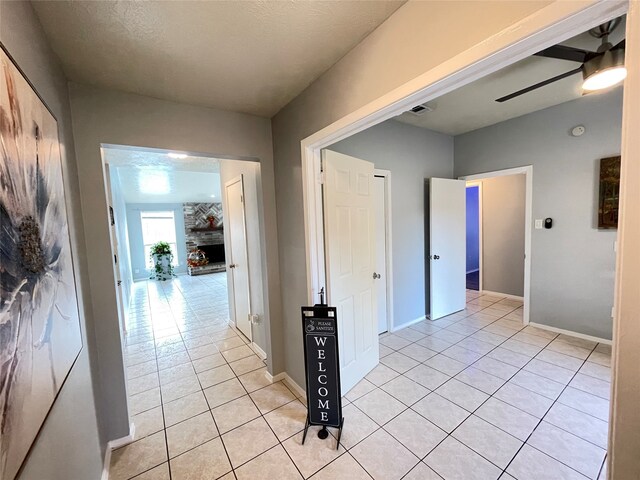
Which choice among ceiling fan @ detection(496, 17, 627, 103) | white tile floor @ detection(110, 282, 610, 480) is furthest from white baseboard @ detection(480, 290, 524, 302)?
ceiling fan @ detection(496, 17, 627, 103)

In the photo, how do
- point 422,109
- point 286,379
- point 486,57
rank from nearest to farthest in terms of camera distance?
point 486,57 → point 286,379 → point 422,109

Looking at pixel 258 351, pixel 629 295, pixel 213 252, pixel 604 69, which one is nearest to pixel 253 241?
pixel 258 351

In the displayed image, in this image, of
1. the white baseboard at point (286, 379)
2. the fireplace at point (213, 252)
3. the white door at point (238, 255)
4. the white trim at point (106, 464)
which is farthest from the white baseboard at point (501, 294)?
the fireplace at point (213, 252)

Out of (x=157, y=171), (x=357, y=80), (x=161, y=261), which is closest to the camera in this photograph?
(x=357, y=80)

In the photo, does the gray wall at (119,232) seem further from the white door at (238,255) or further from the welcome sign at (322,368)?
the welcome sign at (322,368)

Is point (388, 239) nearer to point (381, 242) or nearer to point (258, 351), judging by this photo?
point (381, 242)

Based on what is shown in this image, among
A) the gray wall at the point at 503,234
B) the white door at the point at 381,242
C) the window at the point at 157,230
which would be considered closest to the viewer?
the white door at the point at 381,242

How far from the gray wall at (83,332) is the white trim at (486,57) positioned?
132 cm

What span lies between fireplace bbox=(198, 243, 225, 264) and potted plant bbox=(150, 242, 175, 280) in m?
1.08

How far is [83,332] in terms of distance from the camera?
1.38 metres

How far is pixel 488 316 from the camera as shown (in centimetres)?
369

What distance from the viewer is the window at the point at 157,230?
7.89 m

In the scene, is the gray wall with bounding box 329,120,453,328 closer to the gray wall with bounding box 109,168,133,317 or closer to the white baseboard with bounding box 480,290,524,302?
the white baseboard with bounding box 480,290,524,302

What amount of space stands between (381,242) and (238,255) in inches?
71.8
